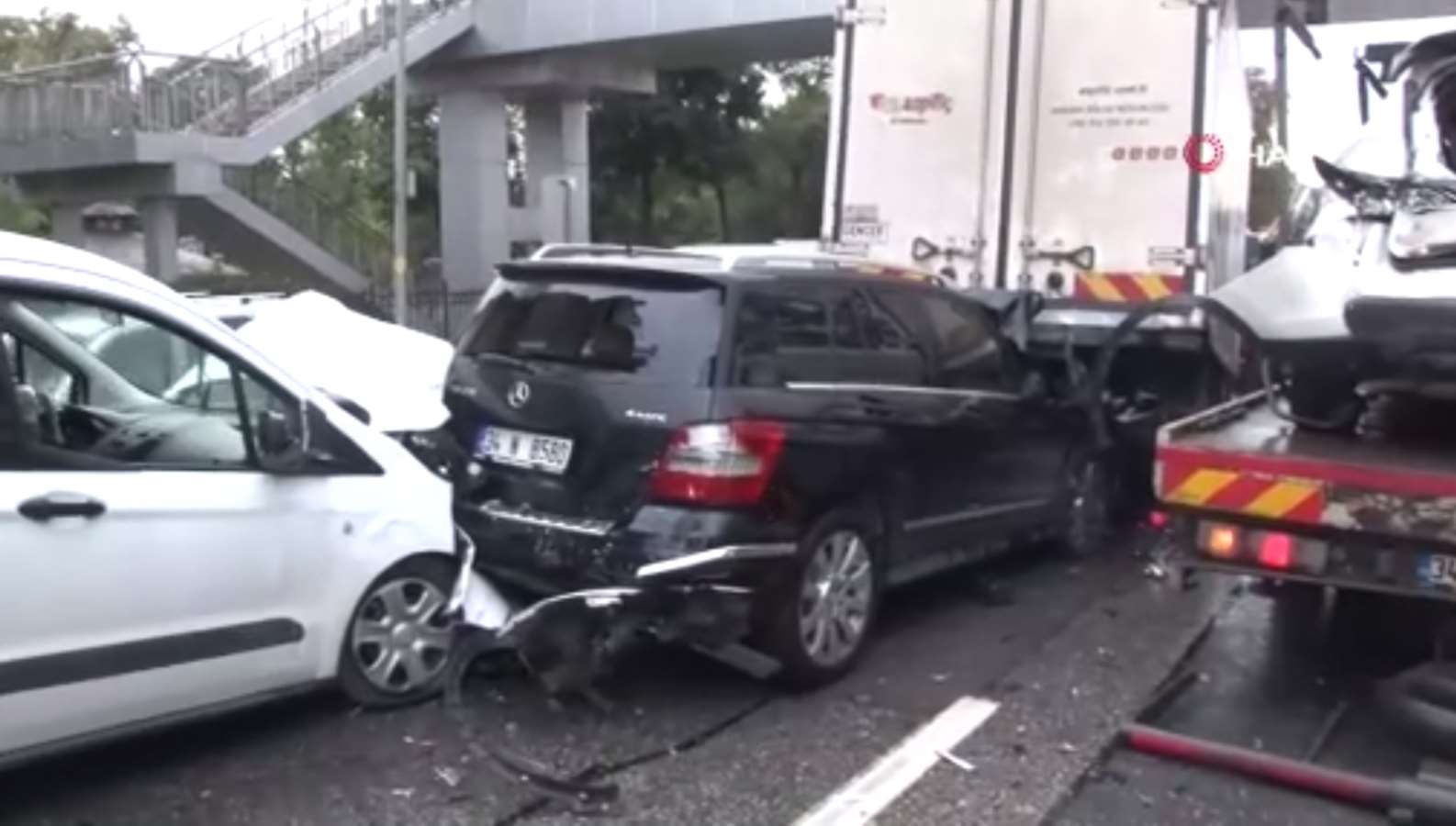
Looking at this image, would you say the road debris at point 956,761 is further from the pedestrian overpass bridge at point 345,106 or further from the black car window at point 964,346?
the pedestrian overpass bridge at point 345,106

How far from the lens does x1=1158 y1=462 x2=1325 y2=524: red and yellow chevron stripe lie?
536 cm

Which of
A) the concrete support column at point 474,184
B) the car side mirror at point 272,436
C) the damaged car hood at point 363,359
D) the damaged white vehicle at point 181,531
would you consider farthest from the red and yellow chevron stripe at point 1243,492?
the concrete support column at point 474,184

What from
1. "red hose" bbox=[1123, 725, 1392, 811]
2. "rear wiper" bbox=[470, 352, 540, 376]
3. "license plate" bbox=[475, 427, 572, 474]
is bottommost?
"red hose" bbox=[1123, 725, 1392, 811]

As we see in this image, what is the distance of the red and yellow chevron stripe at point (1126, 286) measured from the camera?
30.0 ft

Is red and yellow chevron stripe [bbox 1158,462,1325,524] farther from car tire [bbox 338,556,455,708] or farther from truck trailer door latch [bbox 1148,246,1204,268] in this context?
truck trailer door latch [bbox 1148,246,1204,268]

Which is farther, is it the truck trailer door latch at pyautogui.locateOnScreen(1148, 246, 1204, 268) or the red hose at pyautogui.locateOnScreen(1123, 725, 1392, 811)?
the truck trailer door latch at pyautogui.locateOnScreen(1148, 246, 1204, 268)

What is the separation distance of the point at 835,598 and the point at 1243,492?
66.8 inches

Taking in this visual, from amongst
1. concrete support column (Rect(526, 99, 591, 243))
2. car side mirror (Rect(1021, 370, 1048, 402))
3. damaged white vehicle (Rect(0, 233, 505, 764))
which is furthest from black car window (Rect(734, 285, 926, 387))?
concrete support column (Rect(526, 99, 591, 243))

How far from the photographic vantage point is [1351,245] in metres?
5.55

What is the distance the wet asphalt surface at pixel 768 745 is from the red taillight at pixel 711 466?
2.74ft

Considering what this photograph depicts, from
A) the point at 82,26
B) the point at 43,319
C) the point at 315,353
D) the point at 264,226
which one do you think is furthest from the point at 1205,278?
the point at 82,26

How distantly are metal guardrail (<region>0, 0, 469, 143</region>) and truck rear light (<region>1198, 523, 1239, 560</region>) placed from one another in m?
20.1

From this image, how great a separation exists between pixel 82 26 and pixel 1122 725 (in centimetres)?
4114

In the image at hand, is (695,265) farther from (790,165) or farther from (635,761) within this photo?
(790,165)
